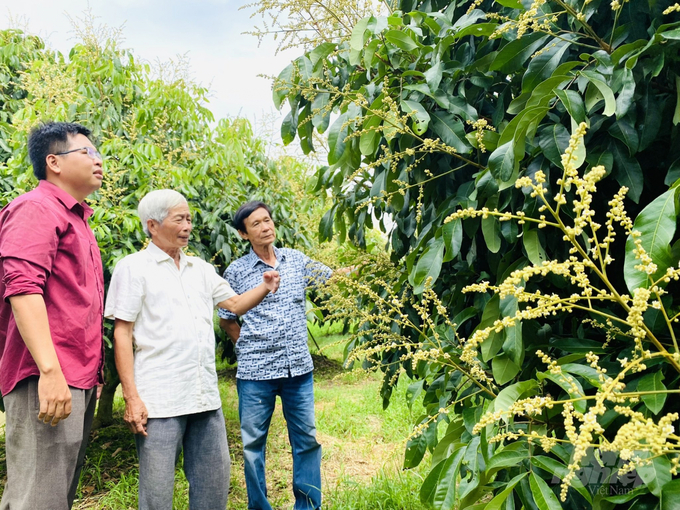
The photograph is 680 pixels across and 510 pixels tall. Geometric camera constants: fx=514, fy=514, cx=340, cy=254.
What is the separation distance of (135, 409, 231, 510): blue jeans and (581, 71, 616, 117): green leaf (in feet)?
6.51

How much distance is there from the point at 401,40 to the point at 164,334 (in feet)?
5.11

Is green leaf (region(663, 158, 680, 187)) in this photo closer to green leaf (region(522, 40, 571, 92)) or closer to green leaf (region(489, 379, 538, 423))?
green leaf (region(522, 40, 571, 92))

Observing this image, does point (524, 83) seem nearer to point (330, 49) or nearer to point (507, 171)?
point (507, 171)

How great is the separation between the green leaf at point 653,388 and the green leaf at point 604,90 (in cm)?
52

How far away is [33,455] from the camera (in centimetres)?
181

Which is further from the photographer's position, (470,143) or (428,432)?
(428,432)

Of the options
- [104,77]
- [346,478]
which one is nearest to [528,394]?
[346,478]

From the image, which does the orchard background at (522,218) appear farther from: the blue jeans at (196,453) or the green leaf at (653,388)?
the blue jeans at (196,453)

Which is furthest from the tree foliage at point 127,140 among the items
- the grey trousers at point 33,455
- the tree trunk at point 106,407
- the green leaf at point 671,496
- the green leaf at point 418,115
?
the green leaf at point 671,496

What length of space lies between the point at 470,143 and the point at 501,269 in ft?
1.26

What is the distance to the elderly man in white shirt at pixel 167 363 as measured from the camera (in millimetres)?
2160

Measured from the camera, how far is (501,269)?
1.47m

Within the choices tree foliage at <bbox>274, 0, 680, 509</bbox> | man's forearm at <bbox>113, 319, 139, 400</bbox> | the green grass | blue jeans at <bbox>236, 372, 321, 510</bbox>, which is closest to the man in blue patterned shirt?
blue jeans at <bbox>236, 372, 321, 510</bbox>

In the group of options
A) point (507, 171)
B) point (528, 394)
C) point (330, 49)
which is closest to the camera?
point (507, 171)
